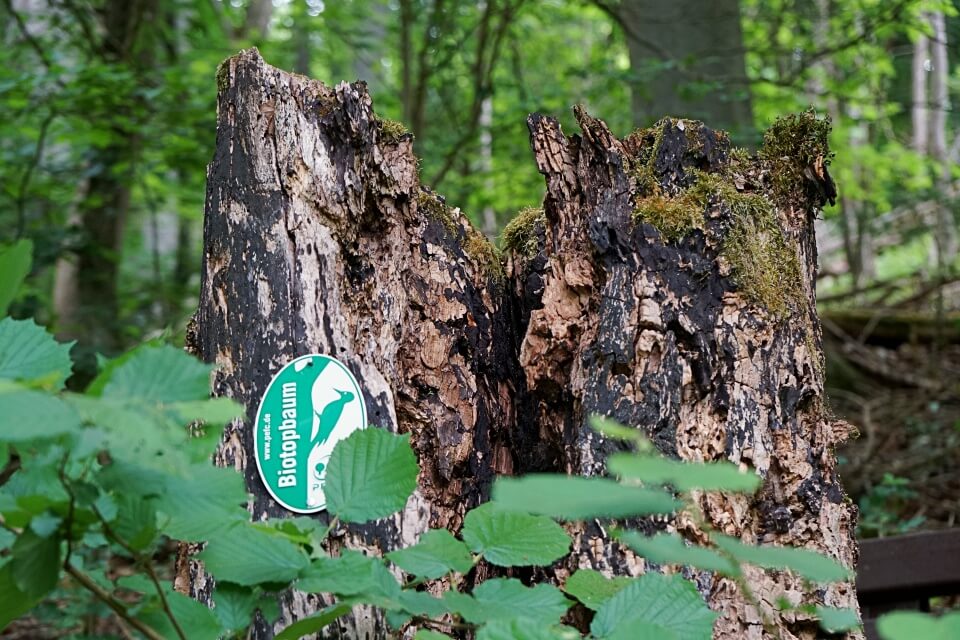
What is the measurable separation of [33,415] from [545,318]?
131 cm

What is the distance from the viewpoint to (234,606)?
103cm

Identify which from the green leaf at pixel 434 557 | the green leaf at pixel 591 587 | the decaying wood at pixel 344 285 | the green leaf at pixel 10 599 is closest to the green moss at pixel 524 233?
the decaying wood at pixel 344 285

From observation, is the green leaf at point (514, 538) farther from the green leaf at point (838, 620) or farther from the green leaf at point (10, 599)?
the green leaf at point (10, 599)

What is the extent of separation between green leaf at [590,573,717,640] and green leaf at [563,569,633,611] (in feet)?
0.54

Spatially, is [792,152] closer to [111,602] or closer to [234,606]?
[234,606]

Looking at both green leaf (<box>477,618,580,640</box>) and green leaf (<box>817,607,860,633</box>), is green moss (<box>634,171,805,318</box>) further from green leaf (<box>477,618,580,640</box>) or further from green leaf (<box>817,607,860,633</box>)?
green leaf (<box>477,618,580,640</box>)

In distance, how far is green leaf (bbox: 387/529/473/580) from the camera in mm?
1054

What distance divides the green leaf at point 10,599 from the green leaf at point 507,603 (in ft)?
1.50

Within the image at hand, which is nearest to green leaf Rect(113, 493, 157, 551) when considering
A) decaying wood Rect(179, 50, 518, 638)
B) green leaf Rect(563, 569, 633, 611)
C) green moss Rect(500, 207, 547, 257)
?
green leaf Rect(563, 569, 633, 611)

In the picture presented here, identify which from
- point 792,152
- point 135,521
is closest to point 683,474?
point 135,521

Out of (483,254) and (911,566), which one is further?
(911,566)

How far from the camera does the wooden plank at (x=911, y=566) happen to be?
2561 millimetres

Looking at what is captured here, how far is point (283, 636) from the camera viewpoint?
1013 mm

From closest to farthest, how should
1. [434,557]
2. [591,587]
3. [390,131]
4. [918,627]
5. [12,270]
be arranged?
[918,627] → [12,270] → [434,557] → [591,587] → [390,131]
